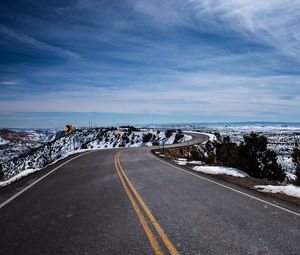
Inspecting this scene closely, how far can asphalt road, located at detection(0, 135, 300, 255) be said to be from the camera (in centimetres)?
426

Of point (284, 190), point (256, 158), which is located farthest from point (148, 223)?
point (256, 158)

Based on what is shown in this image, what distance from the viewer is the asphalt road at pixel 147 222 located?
426cm

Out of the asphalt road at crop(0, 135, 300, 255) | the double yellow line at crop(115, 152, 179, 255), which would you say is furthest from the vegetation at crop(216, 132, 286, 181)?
the double yellow line at crop(115, 152, 179, 255)

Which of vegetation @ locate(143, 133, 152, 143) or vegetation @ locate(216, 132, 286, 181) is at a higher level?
vegetation @ locate(216, 132, 286, 181)

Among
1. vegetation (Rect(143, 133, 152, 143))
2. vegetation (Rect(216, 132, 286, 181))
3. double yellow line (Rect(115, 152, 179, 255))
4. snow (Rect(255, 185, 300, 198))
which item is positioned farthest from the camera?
vegetation (Rect(143, 133, 152, 143))

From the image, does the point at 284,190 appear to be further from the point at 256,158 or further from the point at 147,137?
the point at 147,137

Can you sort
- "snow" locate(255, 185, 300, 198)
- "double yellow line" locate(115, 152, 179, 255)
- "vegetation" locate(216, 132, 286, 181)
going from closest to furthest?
"double yellow line" locate(115, 152, 179, 255)
"snow" locate(255, 185, 300, 198)
"vegetation" locate(216, 132, 286, 181)

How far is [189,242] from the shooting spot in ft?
14.5

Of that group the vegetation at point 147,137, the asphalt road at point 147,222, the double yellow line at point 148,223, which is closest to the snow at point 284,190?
the asphalt road at point 147,222

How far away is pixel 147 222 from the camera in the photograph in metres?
5.46

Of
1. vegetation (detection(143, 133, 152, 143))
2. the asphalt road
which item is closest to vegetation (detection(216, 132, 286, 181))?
the asphalt road

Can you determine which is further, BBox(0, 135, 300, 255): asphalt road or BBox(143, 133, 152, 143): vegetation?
BBox(143, 133, 152, 143): vegetation

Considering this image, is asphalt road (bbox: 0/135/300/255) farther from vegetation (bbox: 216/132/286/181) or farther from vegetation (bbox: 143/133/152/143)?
vegetation (bbox: 143/133/152/143)

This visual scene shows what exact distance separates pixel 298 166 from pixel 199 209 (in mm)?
11544
